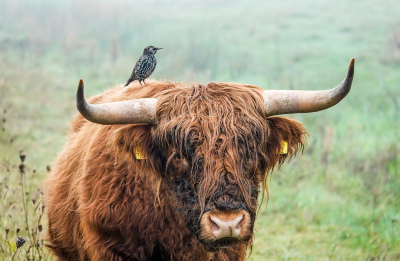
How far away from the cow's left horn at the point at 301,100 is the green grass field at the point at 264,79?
44cm

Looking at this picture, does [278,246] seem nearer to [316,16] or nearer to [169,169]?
[169,169]

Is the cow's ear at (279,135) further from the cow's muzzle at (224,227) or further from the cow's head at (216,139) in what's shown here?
the cow's muzzle at (224,227)

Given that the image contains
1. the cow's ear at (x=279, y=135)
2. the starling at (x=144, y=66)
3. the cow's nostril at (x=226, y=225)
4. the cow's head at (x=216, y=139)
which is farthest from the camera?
the starling at (x=144, y=66)

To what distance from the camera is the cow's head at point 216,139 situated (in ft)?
8.70

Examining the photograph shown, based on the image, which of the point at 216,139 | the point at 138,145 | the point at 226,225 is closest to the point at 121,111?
the point at 138,145

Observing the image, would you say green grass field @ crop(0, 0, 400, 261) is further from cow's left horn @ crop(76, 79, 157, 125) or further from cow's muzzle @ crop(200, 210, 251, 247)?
cow's left horn @ crop(76, 79, 157, 125)

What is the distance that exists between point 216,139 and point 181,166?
286mm

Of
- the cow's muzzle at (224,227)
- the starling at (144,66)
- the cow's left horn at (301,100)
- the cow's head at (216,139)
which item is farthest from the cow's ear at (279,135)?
the starling at (144,66)

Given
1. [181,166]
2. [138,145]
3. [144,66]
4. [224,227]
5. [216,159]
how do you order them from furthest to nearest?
[144,66], [138,145], [181,166], [216,159], [224,227]

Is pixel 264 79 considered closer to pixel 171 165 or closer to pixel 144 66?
pixel 144 66

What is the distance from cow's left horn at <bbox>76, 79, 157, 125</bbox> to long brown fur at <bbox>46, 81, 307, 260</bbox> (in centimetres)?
7

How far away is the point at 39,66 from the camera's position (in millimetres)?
12945

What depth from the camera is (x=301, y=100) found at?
296 centimetres

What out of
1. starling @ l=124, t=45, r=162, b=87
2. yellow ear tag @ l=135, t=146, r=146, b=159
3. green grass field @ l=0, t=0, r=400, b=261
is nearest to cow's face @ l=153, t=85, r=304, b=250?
yellow ear tag @ l=135, t=146, r=146, b=159
